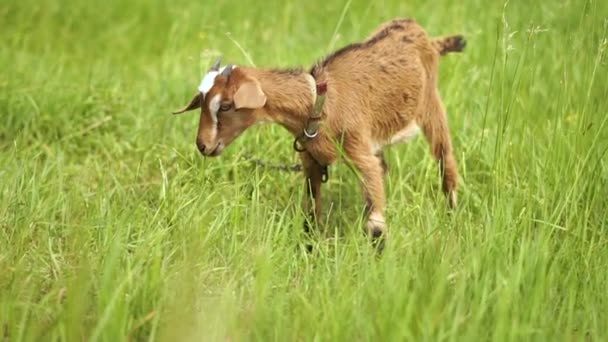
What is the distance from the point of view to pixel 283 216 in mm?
4605

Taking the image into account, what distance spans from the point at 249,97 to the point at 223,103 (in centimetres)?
13

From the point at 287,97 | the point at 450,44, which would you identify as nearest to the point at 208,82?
the point at 287,97

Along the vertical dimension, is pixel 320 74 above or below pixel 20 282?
above

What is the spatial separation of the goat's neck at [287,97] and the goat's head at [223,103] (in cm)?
15

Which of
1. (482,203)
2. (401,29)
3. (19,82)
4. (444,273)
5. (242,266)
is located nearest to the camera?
(444,273)

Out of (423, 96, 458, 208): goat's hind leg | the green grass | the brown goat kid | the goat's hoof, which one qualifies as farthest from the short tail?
the goat's hoof

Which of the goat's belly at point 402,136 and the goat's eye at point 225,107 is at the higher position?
the goat's eye at point 225,107

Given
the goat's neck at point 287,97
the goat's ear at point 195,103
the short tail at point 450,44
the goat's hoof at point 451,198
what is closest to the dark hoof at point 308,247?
the goat's neck at point 287,97

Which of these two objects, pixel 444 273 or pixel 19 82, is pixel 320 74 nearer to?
pixel 444 273

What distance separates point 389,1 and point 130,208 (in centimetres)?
430

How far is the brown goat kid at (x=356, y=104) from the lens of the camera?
462cm

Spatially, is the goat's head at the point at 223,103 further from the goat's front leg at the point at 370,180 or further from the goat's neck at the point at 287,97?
the goat's front leg at the point at 370,180

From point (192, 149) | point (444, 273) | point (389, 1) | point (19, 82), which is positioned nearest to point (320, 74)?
point (192, 149)

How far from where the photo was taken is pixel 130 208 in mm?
4770
